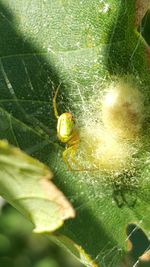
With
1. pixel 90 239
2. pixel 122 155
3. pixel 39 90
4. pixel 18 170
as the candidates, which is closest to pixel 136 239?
pixel 90 239

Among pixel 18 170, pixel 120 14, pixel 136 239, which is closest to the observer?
pixel 18 170

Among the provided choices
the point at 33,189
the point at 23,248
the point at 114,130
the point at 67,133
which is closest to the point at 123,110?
the point at 114,130

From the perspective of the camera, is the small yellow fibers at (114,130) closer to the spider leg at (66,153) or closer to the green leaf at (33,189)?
the spider leg at (66,153)

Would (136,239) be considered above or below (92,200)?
below

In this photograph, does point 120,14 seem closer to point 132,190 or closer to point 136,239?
point 132,190

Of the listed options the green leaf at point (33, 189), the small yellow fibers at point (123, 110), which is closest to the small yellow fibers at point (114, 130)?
the small yellow fibers at point (123, 110)

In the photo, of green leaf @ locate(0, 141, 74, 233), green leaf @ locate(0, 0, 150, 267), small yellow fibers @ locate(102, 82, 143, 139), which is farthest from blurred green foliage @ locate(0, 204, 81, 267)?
green leaf @ locate(0, 141, 74, 233)

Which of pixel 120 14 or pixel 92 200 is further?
pixel 92 200

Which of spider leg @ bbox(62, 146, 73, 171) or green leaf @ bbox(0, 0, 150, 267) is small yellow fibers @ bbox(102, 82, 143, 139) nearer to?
green leaf @ bbox(0, 0, 150, 267)
